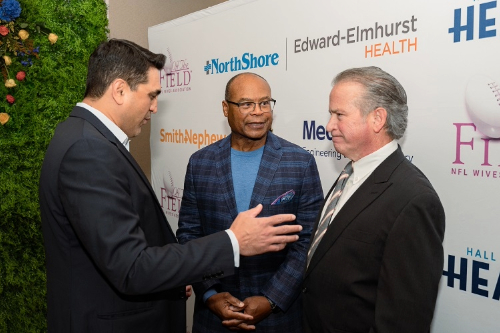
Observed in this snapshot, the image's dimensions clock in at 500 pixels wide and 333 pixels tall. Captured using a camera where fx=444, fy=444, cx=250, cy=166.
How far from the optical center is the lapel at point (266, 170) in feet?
6.91

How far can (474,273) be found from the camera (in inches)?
75.2

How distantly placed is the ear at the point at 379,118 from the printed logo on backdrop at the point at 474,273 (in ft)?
2.56

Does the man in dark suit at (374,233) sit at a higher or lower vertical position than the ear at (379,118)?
lower

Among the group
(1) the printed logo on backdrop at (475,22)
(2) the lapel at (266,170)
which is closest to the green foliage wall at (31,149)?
(2) the lapel at (266,170)

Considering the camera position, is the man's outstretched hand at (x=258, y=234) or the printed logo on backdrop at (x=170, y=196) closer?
the man's outstretched hand at (x=258, y=234)

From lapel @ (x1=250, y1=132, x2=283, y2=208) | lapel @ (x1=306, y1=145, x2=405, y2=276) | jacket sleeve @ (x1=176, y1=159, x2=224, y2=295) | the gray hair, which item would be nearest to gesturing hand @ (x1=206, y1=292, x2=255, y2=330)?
jacket sleeve @ (x1=176, y1=159, x2=224, y2=295)

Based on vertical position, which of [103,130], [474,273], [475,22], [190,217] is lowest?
[474,273]

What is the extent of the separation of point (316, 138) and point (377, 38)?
659mm

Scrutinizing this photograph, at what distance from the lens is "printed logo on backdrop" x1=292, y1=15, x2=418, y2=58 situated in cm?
212

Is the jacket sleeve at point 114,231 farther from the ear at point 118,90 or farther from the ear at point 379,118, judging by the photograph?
the ear at point 379,118

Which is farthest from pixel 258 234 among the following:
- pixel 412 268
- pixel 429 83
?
pixel 429 83

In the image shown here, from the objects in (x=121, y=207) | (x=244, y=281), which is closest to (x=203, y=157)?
(x=244, y=281)

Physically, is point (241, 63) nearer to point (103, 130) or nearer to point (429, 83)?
point (429, 83)

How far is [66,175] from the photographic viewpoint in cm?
133
